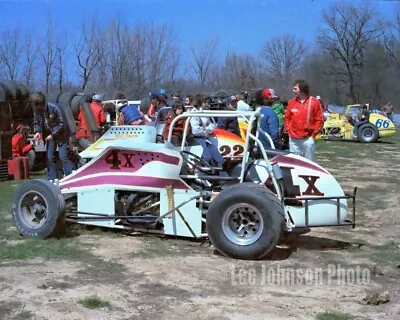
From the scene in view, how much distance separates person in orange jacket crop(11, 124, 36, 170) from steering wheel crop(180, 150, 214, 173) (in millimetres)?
6746

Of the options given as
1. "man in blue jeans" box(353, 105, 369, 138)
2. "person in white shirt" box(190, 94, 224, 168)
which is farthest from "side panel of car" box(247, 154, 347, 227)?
"man in blue jeans" box(353, 105, 369, 138)

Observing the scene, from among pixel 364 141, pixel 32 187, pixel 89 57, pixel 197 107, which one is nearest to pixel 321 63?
pixel 89 57

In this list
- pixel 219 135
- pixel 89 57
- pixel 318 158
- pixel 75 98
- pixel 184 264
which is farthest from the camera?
pixel 89 57

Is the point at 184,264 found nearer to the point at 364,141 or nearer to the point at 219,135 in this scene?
the point at 219,135

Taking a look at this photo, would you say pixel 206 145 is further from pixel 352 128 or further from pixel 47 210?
pixel 352 128

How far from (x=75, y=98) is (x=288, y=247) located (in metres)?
13.2

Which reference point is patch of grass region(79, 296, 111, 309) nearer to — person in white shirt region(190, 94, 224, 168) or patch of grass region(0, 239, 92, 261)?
patch of grass region(0, 239, 92, 261)

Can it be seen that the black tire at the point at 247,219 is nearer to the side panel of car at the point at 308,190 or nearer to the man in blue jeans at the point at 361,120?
the side panel of car at the point at 308,190

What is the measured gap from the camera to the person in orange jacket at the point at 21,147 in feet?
42.7

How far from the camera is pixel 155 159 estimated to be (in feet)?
21.9

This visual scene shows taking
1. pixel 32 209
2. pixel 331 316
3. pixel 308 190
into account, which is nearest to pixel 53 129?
pixel 32 209

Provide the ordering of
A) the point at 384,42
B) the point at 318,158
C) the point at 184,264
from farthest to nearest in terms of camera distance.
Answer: the point at 384,42 → the point at 318,158 → the point at 184,264

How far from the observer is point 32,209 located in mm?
6977

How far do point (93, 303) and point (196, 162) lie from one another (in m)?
2.86
